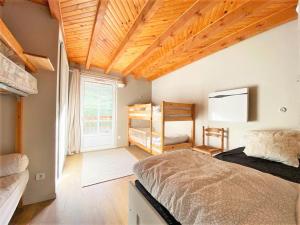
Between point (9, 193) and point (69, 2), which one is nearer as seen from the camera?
point (9, 193)

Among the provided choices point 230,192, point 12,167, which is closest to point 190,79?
point 230,192

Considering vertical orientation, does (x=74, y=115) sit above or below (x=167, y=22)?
below

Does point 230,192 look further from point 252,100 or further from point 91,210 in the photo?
point 252,100

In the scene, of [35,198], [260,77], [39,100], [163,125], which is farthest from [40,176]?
[260,77]

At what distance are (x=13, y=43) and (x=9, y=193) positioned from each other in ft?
4.38

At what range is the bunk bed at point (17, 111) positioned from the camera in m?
1.09

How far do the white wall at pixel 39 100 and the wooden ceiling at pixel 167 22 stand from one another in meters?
0.28

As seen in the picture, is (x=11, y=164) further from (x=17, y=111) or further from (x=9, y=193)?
(x=17, y=111)

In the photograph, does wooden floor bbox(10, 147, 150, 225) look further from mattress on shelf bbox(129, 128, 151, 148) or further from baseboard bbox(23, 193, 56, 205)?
mattress on shelf bbox(129, 128, 151, 148)

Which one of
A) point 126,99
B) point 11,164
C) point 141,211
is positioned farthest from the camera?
point 126,99

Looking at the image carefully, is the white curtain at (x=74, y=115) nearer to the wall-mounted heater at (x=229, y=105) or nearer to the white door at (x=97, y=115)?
the white door at (x=97, y=115)

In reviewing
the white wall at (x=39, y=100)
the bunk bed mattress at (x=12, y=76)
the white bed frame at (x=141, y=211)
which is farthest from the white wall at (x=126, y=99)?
the white bed frame at (x=141, y=211)

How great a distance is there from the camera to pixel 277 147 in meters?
1.61

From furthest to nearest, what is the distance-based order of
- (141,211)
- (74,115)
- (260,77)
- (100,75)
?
(100,75)
(74,115)
(260,77)
(141,211)
